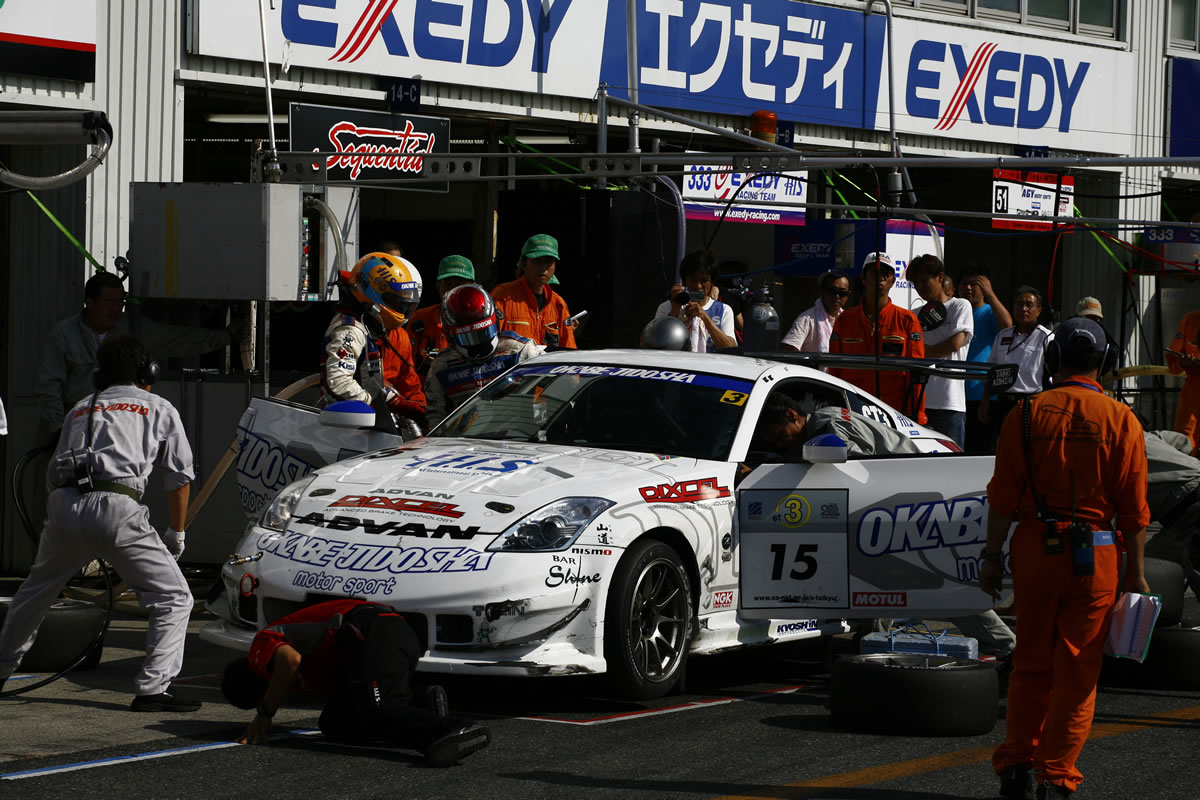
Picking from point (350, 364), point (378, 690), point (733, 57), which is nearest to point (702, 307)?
point (350, 364)

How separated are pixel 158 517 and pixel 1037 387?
6.65 m

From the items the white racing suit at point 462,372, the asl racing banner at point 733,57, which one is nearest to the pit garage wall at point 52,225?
the asl racing banner at point 733,57

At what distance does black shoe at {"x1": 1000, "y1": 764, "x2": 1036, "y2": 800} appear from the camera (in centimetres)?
591

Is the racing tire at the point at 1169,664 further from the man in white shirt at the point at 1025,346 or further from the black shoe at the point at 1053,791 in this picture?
the man in white shirt at the point at 1025,346

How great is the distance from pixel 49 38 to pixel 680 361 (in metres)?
5.54

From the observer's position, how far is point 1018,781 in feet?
19.4

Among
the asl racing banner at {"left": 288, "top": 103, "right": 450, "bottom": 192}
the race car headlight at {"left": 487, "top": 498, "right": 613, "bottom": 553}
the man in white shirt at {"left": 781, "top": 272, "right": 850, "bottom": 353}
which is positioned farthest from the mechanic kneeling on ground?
the man in white shirt at {"left": 781, "top": 272, "right": 850, "bottom": 353}

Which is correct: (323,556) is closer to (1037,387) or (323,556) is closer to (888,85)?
(1037,387)

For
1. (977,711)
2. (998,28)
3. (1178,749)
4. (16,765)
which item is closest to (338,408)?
(16,765)

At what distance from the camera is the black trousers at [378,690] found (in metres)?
6.36

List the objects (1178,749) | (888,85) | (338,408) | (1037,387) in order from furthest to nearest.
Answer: (888,85) → (1037,387) → (338,408) → (1178,749)

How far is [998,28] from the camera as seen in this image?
20078mm

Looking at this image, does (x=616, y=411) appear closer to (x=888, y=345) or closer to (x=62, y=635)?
(x=62, y=635)

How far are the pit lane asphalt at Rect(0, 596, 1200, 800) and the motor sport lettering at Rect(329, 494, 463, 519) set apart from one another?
864 mm
